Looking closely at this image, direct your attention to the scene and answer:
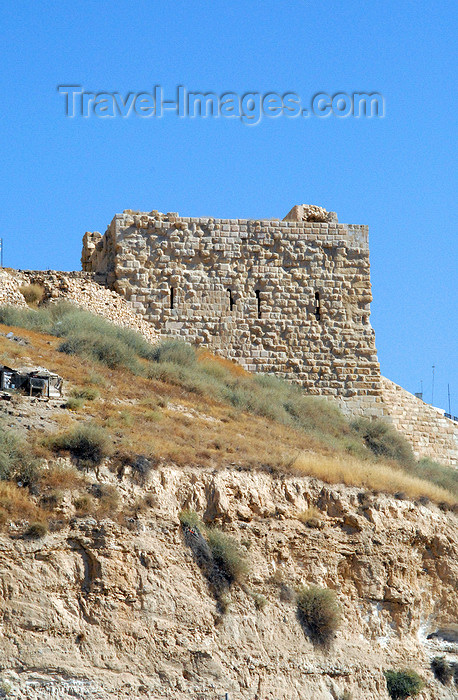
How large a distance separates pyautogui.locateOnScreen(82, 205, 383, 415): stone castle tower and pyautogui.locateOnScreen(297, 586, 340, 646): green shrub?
9738mm

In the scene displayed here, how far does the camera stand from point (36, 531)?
39.9 ft

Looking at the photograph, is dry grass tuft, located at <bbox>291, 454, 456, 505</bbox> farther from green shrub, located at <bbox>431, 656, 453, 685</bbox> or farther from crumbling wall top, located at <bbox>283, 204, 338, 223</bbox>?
crumbling wall top, located at <bbox>283, 204, 338, 223</bbox>

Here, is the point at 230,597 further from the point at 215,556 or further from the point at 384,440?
the point at 384,440

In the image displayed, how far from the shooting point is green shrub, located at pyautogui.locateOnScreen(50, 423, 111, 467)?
1368cm

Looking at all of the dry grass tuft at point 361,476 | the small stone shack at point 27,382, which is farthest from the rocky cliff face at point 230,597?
the small stone shack at point 27,382

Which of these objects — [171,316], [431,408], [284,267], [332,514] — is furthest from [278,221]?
[332,514]

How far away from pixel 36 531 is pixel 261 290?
12.8 metres

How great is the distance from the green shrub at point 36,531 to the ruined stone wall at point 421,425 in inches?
512

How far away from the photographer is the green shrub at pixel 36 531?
39.9 feet

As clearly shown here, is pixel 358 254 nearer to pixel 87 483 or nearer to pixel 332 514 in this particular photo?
pixel 332 514

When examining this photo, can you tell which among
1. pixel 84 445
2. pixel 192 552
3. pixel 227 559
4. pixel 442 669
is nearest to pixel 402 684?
pixel 442 669

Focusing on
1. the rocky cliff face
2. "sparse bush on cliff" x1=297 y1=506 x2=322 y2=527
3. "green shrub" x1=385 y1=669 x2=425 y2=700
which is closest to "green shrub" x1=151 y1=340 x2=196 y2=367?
the rocky cliff face

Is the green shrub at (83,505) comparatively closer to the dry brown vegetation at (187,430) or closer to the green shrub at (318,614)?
the dry brown vegetation at (187,430)

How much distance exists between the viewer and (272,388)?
22344 millimetres
